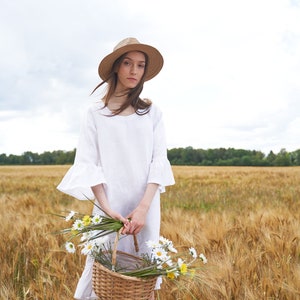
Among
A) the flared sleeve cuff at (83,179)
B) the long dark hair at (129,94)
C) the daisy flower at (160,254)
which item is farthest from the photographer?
the long dark hair at (129,94)

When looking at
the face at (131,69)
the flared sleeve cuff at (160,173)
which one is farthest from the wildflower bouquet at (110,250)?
the face at (131,69)

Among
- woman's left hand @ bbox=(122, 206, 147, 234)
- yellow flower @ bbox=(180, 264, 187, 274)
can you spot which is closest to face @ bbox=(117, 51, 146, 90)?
woman's left hand @ bbox=(122, 206, 147, 234)

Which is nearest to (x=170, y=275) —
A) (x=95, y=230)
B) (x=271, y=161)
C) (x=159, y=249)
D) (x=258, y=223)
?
(x=159, y=249)

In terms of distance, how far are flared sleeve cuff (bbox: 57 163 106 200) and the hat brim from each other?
1.73 feet

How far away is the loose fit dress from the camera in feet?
7.56

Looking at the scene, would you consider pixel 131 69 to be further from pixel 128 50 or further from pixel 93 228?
pixel 93 228

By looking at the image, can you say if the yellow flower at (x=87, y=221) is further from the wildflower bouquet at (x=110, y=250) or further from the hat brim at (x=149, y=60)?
the hat brim at (x=149, y=60)

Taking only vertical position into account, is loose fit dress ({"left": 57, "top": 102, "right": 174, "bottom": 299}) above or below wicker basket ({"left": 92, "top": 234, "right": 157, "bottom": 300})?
above

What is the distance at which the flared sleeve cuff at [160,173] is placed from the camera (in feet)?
7.52

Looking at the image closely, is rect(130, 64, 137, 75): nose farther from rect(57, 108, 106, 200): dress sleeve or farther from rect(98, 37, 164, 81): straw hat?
rect(57, 108, 106, 200): dress sleeve

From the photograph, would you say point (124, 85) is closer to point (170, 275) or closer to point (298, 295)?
point (170, 275)

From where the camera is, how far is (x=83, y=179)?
226cm

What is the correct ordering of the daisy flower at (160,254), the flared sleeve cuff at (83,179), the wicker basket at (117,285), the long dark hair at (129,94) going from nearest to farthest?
the wicker basket at (117,285) < the daisy flower at (160,254) < the flared sleeve cuff at (83,179) < the long dark hair at (129,94)

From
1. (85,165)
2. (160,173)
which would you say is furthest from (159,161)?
(85,165)
